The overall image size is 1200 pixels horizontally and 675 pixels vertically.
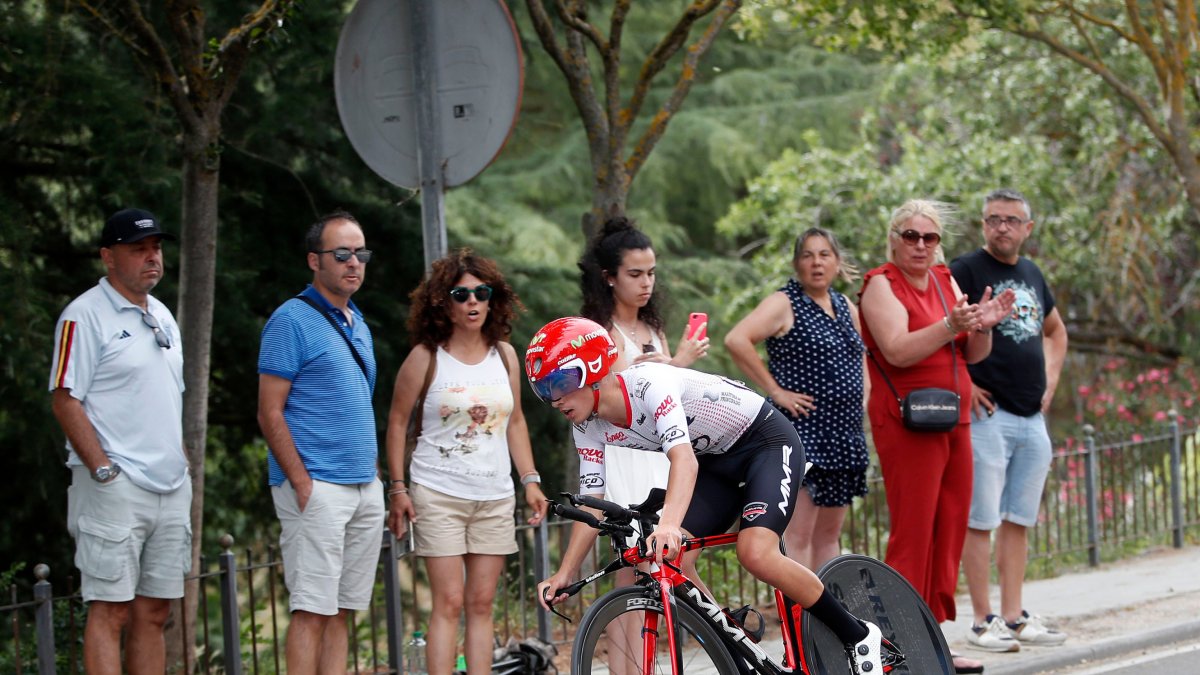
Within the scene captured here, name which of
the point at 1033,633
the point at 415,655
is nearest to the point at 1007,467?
the point at 1033,633

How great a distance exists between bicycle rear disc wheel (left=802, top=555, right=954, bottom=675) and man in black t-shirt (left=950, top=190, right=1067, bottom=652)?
5.88ft

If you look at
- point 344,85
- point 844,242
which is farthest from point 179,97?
point 844,242

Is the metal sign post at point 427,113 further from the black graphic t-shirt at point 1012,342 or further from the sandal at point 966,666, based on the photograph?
the sandal at point 966,666

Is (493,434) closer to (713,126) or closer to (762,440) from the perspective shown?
(762,440)

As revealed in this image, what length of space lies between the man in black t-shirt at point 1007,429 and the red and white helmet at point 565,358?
3.29m

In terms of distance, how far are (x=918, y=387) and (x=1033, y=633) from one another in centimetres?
166

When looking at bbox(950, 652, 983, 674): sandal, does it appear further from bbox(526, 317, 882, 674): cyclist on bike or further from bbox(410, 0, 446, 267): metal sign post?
bbox(410, 0, 446, 267): metal sign post

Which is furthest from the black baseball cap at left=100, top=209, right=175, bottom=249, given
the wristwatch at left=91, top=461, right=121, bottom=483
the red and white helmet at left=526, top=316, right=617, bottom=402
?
the red and white helmet at left=526, top=316, right=617, bottom=402

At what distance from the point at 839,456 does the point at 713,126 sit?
15146 mm

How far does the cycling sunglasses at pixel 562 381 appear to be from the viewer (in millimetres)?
4441

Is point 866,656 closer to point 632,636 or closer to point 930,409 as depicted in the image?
point 632,636

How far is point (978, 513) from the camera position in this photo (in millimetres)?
7184

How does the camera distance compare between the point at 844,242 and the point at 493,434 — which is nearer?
the point at 493,434

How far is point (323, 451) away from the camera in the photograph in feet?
19.1
